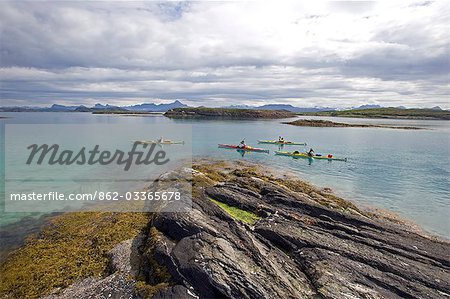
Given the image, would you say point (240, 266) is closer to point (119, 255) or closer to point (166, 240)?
point (166, 240)

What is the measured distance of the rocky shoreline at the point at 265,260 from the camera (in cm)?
1730

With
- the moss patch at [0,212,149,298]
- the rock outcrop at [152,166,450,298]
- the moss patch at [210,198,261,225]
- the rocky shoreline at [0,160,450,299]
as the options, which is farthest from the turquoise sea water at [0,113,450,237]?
the moss patch at [210,198,261,225]

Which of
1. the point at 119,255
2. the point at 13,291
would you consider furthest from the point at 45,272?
the point at 119,255

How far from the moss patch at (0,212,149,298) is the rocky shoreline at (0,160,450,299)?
36cm

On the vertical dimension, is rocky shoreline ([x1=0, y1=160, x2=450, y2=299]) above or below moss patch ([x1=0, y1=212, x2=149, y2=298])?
above

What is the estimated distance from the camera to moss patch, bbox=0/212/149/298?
19.5 metres

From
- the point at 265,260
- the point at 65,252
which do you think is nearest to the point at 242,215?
the point at 265,260

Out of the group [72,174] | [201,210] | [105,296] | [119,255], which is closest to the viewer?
[105,296]

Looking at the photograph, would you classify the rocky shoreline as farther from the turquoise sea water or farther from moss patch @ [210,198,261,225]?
the turquoise sea water

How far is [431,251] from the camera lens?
73.7 feet

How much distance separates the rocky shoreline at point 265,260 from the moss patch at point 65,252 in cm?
36

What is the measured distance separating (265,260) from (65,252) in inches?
Result: 659

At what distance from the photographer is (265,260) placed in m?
19.0

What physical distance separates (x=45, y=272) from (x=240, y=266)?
1453 centimetres
